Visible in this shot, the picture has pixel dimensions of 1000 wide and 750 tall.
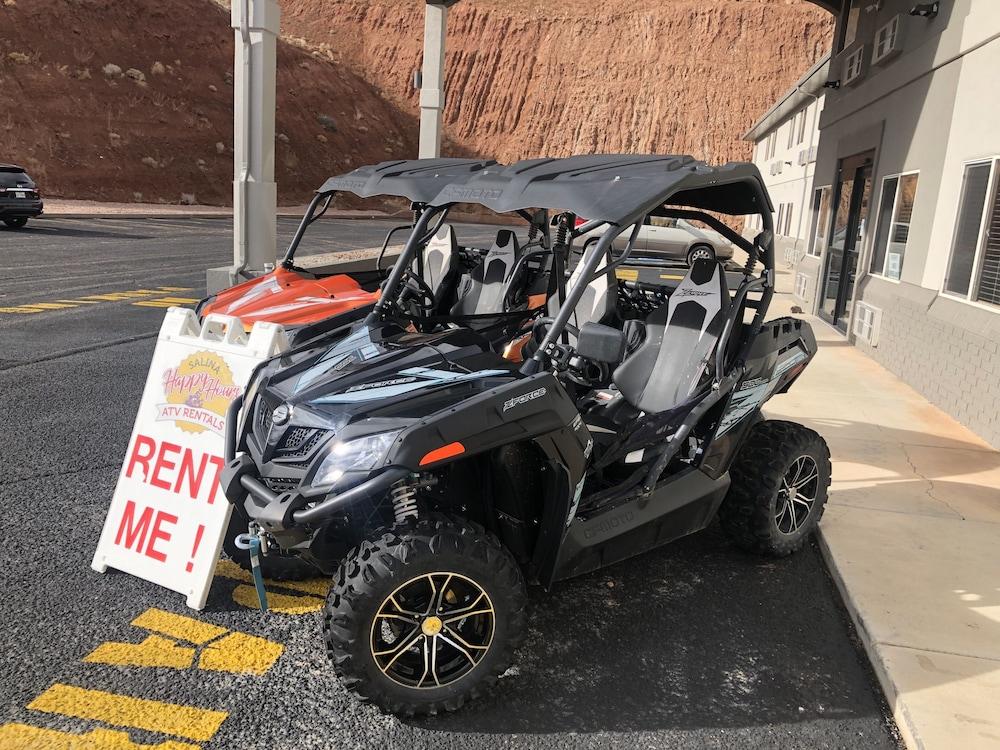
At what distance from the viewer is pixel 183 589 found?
3.76m

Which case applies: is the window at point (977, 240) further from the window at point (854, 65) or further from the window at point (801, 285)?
the window at point (801, 285)

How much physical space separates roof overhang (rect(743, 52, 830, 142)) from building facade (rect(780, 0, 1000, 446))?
3189 millimetres

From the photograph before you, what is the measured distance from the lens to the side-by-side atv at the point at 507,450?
9.62ft

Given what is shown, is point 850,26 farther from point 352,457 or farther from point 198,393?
point 352,457

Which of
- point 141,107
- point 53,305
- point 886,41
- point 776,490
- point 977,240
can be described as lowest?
point 53,305

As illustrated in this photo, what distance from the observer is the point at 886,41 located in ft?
33.0

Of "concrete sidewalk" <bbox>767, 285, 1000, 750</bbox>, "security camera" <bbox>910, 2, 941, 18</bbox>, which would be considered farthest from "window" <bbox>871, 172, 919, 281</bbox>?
"concrete sidewalk" <bbox>767, 285, 1000, 750</bbox>

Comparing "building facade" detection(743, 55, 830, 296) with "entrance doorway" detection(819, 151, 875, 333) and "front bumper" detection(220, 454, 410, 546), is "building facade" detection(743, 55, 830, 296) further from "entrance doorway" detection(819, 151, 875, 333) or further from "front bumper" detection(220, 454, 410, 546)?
"front bumper" detection(220, 454, 410, 546)

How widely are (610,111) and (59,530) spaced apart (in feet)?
204

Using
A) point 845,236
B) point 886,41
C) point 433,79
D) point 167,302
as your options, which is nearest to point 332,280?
point 167,302

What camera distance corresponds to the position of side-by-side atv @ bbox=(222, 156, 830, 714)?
9.62ft

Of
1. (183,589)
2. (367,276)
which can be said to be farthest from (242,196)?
(183,589)

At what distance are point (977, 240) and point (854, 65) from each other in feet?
18.3

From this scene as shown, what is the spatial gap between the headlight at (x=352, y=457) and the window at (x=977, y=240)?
6.18 m
